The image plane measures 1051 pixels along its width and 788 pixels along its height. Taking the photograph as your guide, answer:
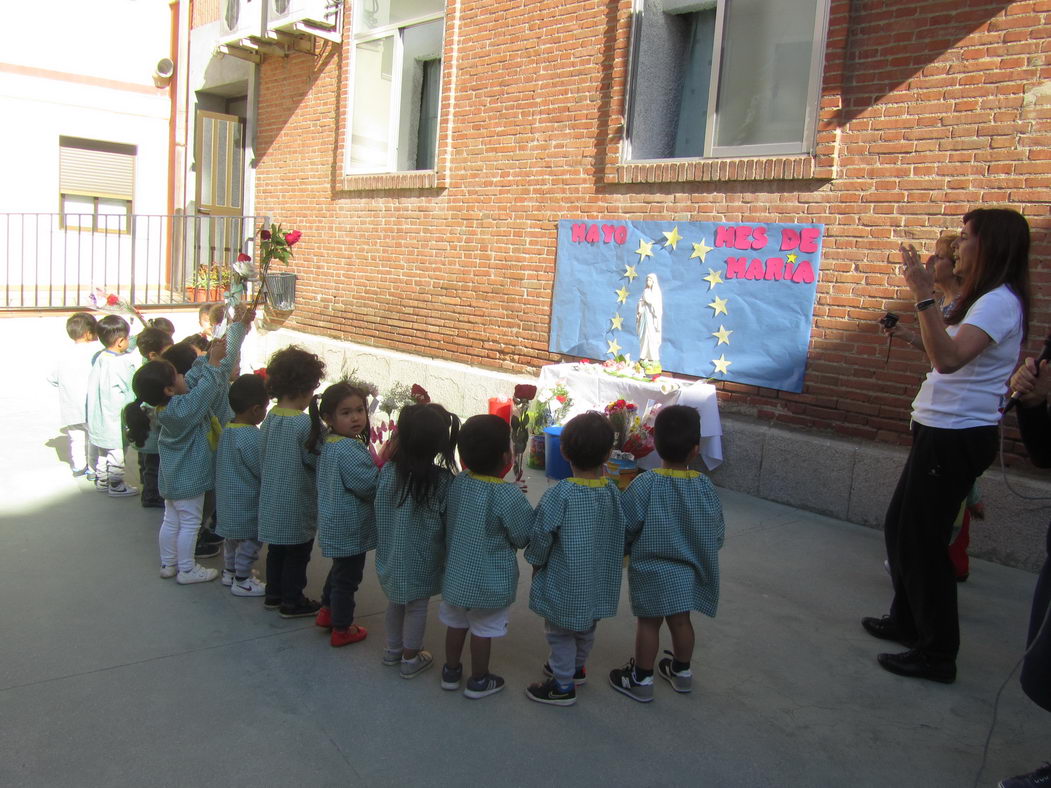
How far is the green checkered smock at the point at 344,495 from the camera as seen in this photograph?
3.37 metres

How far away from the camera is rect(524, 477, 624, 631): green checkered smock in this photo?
9.61 ft

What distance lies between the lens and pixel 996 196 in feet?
17.2

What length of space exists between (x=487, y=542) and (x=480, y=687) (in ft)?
1.91

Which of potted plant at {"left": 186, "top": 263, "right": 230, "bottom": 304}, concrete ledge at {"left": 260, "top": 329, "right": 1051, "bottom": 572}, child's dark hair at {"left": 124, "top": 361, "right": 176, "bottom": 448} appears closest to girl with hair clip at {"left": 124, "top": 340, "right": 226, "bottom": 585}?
child's dark hair at {"left": 124, "top": 361, "right": 176, "bottom": 448}

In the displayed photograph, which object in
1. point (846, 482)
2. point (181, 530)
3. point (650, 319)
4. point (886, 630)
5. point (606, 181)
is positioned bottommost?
point (886, 630)

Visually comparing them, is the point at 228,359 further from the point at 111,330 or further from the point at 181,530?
the point at 111,330

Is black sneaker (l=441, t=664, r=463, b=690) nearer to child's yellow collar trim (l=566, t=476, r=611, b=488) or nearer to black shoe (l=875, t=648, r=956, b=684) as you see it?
child's yellow collar trim (l=566, t=476, r=611, b=488)

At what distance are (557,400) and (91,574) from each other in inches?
145

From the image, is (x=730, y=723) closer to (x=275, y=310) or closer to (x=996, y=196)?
(x=996, y=196)

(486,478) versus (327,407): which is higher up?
(327,407)

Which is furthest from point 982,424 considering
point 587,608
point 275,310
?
point 275,310

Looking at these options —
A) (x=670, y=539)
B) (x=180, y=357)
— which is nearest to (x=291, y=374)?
(x=180, y=357)

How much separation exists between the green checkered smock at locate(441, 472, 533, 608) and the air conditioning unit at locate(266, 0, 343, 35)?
8.80 m

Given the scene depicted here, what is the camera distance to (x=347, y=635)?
11.6 feet
